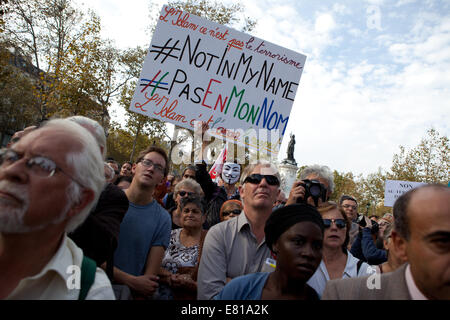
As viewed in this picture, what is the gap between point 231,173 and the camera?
5062 mm

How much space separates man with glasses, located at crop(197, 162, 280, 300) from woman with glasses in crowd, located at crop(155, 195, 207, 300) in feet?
2.00

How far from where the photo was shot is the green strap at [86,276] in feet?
4.07

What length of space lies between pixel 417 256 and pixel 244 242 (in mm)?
1326

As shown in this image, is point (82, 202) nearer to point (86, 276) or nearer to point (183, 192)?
point (86, 276)

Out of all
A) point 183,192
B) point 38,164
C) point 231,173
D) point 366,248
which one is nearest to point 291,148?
point 231,173

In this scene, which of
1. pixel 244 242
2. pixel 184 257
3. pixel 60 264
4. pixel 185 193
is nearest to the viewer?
pixel 60 264

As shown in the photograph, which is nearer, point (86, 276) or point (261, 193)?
point (86, 276)

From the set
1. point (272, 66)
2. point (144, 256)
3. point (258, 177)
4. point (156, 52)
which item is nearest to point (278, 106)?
point (272, 66)

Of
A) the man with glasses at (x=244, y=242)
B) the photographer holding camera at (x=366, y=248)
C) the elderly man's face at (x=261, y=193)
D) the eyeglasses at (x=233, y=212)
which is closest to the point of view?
the man with glasses at (x=244, y=242)

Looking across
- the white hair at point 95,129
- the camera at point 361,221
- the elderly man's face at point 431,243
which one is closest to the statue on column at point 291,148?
the camera at point 361,221

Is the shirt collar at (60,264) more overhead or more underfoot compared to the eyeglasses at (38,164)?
more underfoot

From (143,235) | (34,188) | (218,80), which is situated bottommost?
(143,235)

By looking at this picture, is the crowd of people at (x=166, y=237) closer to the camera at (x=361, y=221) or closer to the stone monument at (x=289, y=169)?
the camera at (x=361, y=221)
